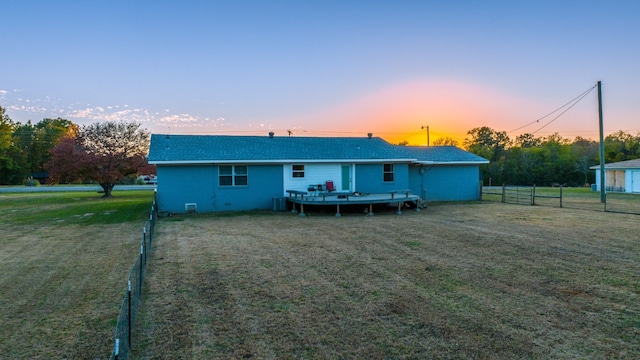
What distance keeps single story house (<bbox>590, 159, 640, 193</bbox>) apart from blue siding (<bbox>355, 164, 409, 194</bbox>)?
19.2 meters

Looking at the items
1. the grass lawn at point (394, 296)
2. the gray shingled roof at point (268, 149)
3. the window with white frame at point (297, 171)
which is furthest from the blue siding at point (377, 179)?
the grass lawn at point (394, 296)

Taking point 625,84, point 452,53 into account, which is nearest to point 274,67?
Result: point 452,53

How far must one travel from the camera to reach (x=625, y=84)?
909 inches

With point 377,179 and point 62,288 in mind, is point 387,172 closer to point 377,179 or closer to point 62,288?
point 377,179

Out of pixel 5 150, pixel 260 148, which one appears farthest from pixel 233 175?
pixel 5 150

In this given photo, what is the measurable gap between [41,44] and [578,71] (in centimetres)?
2919

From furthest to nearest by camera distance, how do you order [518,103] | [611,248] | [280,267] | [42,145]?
1. [42,145]
2. [518,103]
3. [611,248]
4. [280,267]

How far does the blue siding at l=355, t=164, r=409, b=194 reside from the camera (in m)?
19.5

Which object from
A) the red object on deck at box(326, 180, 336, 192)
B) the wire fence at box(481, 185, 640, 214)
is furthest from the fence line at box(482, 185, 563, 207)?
the red object on deck at box(326, 180, 336, 192)

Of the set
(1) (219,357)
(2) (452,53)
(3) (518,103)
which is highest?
(2) (452,53)

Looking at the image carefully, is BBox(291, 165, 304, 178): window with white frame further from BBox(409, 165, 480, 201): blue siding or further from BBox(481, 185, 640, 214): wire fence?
BBox(481, 185, 640, 214): wire fence

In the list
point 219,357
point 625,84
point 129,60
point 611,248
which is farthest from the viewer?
point 625,84

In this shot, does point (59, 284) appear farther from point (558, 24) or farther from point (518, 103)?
point (518, 103)

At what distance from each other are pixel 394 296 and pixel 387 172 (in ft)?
49.2
